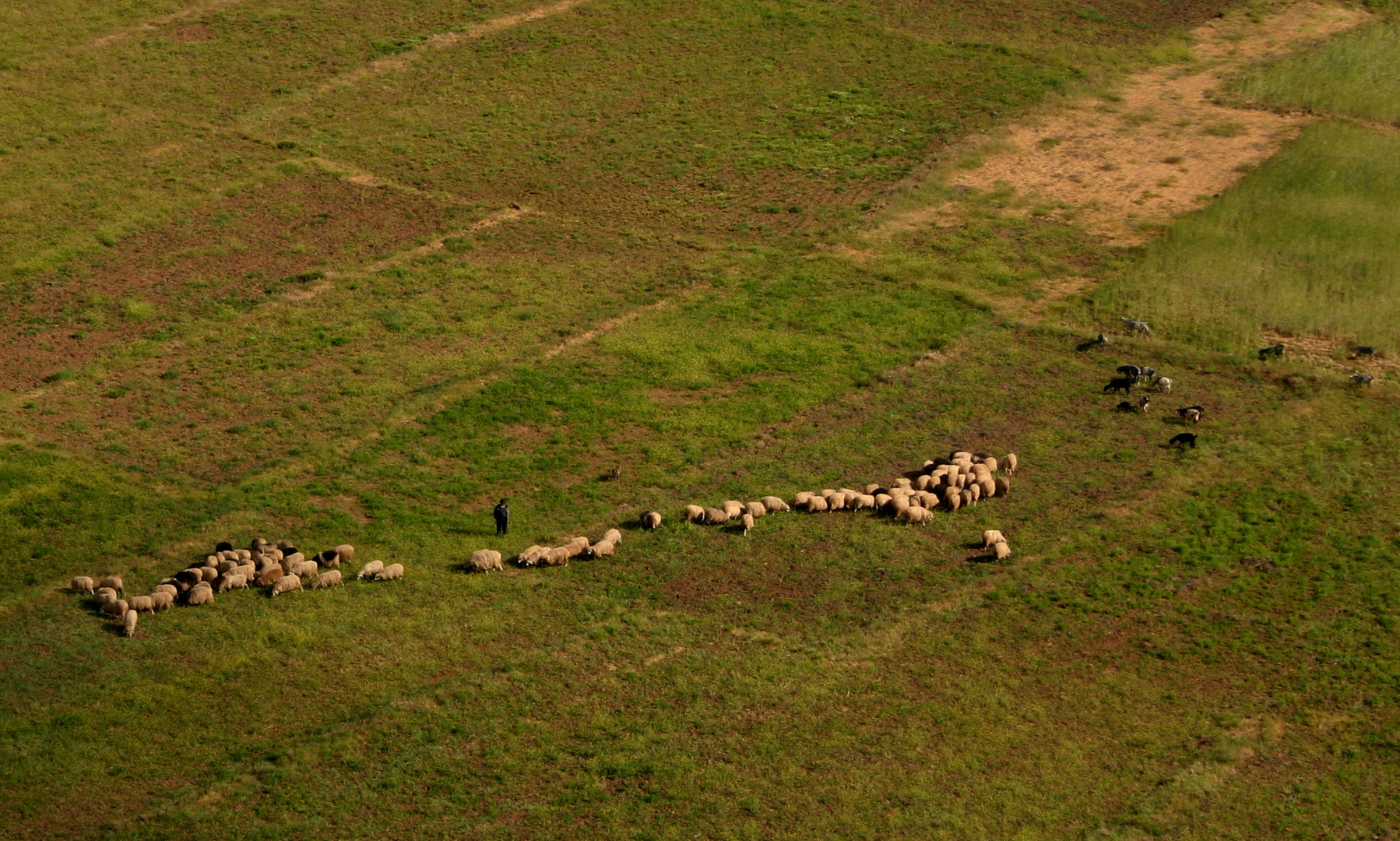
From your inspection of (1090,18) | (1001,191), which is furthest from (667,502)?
(1090,18)

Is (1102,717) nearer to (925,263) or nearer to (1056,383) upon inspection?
(1056,383)

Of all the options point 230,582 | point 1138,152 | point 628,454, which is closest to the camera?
point 230,582

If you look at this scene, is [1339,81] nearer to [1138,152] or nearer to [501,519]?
[1138,152]

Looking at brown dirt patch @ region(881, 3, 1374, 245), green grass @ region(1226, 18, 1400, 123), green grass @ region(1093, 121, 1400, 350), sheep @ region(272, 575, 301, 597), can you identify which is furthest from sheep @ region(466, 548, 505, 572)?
green grass @ region(1226, 18, 1400, 123)

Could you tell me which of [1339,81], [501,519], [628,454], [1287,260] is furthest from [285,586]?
[1339,81]

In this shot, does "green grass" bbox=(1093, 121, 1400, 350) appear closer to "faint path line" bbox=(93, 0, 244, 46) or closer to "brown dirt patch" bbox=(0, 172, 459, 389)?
"brown dirt patch" bbox=(0, 172, 459, 389)

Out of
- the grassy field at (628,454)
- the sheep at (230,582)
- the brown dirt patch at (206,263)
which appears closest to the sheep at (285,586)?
the grassy field at (628,454)
